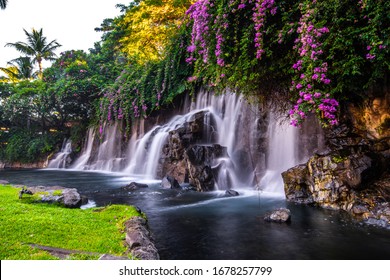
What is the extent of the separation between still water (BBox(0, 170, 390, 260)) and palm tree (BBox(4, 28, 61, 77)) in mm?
36522

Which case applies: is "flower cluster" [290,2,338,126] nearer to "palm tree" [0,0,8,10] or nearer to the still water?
the still water

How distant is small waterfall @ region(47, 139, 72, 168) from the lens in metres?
24.1

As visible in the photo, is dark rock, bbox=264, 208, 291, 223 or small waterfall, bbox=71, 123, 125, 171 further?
small waterfall, bbox=71, 123, 125, 171

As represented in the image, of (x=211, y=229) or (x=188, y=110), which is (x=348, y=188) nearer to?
(x=211, y=229)

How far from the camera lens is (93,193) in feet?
33.5

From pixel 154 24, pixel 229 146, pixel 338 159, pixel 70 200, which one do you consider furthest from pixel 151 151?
pixel 338 159

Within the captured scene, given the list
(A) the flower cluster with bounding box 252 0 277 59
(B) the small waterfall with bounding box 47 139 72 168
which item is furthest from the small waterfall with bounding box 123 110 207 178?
(B) the small waterfall with bounding box 47 139 72 168

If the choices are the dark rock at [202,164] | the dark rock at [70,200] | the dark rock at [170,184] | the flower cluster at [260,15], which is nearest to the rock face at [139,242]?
the dark rock at [70,200]

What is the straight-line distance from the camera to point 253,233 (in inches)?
213

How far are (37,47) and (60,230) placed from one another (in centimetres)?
3934

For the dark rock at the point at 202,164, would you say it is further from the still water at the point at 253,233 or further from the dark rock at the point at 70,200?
the dark rock at the point at 70,200

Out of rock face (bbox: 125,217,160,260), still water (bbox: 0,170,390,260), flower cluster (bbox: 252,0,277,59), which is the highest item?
flower cluster (bbox: 252,0,277,59)

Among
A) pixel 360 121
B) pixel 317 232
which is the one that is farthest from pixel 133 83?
pixel 317 232

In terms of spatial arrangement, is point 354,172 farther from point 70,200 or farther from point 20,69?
point 20,69
